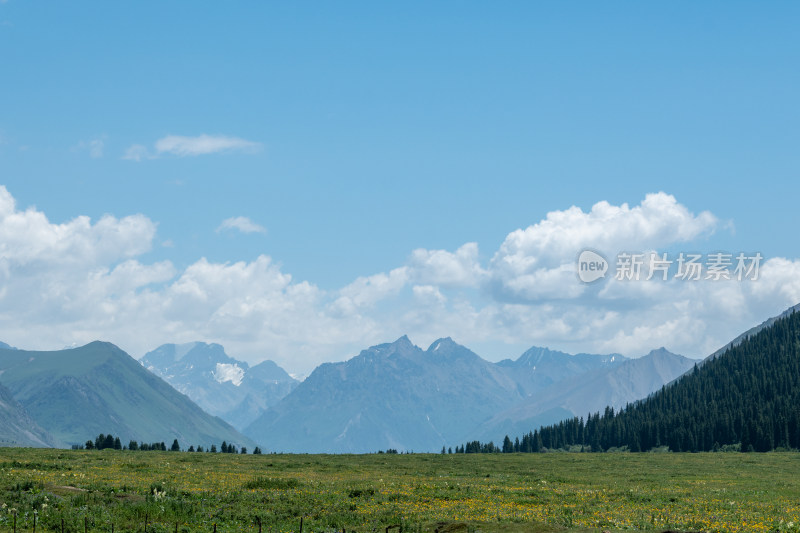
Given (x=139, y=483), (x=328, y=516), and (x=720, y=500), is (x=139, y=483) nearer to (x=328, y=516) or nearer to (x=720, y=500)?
(x=328, y=516)

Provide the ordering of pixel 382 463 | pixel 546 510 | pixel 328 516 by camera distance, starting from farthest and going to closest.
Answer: pixel 382 463 → pixel 546 510 → pixel 328 516

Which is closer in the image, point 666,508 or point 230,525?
point 230,525

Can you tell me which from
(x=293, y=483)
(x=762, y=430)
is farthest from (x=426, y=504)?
(x=762, y=430)

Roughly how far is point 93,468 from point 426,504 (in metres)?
31.5

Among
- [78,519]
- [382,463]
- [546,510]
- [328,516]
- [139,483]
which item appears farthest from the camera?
[382,463]

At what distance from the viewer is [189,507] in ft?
122

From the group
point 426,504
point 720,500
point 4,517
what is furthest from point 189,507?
point 720,500

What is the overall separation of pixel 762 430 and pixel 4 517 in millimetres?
193445

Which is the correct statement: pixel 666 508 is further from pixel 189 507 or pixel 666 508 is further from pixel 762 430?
pixel 762 430

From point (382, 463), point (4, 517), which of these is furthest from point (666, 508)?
point (382, 463)

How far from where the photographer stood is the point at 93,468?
6062 cm

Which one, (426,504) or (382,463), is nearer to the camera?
(426,504)

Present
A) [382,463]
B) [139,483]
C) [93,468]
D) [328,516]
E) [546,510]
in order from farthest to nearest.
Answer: [382,463] → [93,468] → [139,483] → [546,510] → [328,516]

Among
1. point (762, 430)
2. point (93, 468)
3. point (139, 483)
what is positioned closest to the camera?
point (139, 483)
